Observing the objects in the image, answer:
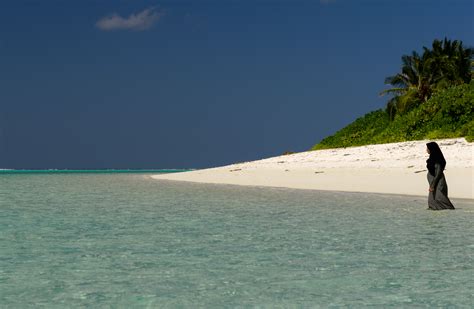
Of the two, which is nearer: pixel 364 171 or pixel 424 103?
pixel 364 171

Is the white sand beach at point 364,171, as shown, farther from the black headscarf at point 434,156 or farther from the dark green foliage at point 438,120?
the dark green foliage at point 438,120

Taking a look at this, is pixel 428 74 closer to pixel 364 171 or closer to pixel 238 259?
pixel 364 171

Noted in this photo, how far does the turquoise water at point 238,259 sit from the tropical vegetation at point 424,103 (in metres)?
38.6

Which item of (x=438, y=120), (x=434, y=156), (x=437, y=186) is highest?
(x=438, y=120)

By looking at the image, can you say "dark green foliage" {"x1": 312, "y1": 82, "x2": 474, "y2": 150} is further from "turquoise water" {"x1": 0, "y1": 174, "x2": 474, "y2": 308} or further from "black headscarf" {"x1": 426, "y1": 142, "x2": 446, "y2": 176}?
"turquoise water" {"x1": 0, "y1": 174, "x2": 474, "y2": 308}

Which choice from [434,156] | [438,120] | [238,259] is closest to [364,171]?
[434,156]

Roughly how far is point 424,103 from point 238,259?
5243cm

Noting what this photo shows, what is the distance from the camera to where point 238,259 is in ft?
32.5

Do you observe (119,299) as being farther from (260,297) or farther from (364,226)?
(364,226)

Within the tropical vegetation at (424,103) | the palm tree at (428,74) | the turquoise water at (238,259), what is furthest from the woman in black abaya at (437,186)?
the palm tree at (428,74)

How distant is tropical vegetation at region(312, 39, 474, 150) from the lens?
5438 cm

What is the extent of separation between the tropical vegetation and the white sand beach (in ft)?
29.1

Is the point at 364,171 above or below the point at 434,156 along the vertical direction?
above

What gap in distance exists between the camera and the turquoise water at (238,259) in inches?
289
